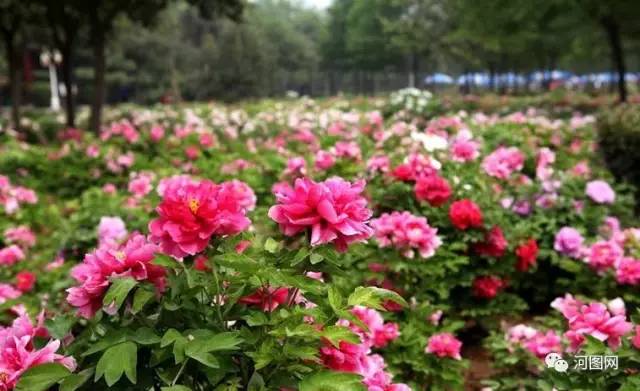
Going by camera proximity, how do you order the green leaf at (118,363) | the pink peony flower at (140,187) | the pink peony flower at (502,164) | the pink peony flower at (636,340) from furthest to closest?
1. the pink peony flower at (140,187)
2. the pink peony flower at (502,164)
3. the pink peony flower at (636,340)
4. the green leaf at (118,363)

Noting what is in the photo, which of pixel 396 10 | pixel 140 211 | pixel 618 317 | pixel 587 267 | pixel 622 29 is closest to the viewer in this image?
pixel 618 317

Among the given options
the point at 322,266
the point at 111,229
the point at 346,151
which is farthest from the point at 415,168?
the point at 322,266

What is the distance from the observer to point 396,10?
55.4 meters

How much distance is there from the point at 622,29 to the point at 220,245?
59.3ft

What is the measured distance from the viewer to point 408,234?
3266mm

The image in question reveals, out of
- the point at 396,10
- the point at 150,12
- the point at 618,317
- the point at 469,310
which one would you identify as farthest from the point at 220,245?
the point at 396,10

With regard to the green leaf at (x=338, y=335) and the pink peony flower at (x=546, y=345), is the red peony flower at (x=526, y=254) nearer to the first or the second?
the pink peony flower at (x=546, y=345)

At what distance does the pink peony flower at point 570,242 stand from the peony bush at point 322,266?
0.4 inches

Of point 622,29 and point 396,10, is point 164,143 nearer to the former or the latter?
point 622,29

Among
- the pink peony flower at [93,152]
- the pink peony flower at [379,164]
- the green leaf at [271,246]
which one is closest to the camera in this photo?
the green leaf at [271,246]

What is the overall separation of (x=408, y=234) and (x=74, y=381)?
2054 millimetres

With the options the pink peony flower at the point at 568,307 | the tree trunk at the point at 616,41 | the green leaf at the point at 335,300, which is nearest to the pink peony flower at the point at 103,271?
the green leaf at the point at 335,300

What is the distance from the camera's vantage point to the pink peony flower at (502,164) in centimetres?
472

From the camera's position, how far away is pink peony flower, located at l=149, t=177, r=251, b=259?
1518mm
